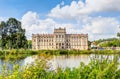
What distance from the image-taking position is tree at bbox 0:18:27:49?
75.1 meters

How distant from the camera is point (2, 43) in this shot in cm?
7562

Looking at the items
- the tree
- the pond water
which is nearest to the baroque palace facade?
the tree

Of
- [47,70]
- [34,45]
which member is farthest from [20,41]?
[47,70]

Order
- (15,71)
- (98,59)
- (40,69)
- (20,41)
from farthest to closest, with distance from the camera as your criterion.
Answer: (20,41), (98,59), (40,69), (15,71)

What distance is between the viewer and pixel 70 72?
668 centimetres

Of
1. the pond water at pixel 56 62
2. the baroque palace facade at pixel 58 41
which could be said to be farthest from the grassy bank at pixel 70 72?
the baroque palace facade at pixel 58 41

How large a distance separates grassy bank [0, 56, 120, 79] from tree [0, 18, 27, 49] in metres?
67.6

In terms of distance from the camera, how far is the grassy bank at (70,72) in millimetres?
6301

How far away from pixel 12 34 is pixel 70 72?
7312 cm

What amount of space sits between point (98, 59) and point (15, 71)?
87.7 inches

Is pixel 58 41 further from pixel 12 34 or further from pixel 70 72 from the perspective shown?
pixel 70 72

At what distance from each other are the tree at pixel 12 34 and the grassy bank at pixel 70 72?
67625 mm

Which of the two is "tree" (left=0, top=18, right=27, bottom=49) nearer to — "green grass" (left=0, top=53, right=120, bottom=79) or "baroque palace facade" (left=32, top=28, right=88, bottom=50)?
"baroque palace facade" (left=32, top=28, right=88, bottom=50)

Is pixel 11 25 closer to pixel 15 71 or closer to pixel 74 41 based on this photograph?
pixel 74 41
